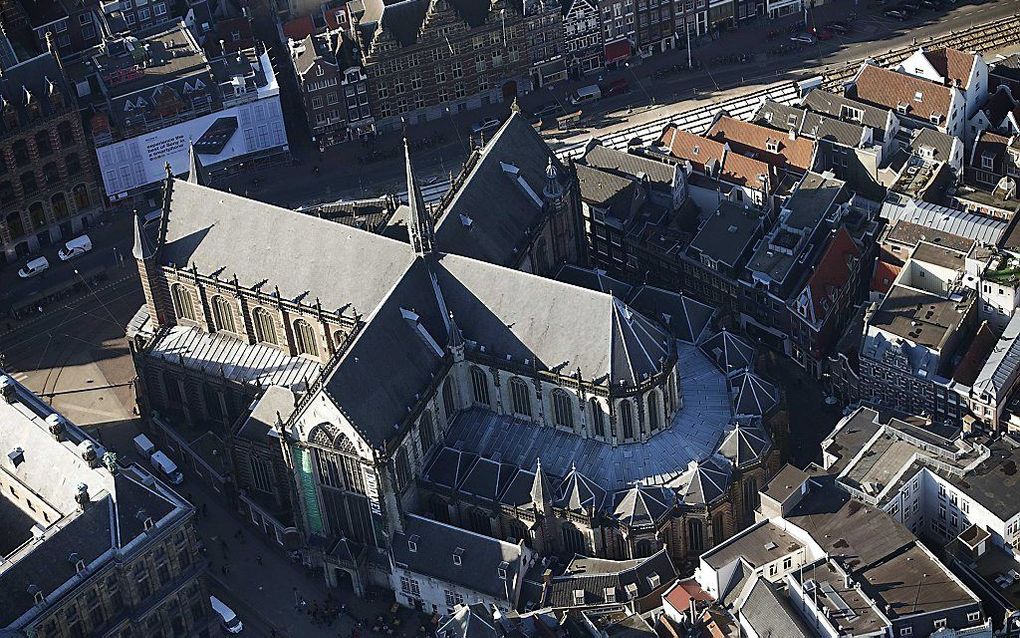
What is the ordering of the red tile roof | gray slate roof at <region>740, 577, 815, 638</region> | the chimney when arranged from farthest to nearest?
the chimney
the red tile roof
gray slate roof at <region>740, 577, 815, 638</region>

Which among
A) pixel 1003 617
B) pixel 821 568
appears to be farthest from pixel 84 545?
pixel 1003 617

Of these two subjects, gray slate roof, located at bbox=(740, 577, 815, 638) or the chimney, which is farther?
the chimney

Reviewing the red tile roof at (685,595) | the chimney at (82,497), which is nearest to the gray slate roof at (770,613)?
the red tile roof at (685,595)

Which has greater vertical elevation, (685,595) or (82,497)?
(82,497)

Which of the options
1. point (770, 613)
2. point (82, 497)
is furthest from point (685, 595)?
point (82, 497)

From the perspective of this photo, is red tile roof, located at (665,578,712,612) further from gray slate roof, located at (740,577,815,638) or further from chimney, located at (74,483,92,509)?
chimney, located at (74,483,92,509)

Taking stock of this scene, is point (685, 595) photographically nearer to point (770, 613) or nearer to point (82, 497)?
point (770, 613)

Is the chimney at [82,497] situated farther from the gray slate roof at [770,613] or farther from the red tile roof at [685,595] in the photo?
the gray slate roof at [770,613]

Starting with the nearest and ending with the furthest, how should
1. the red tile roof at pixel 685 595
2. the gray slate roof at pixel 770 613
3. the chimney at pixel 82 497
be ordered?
the gray slate roof at pixel 770 613, the red tile roof at pixel 685 595, the chimney at pixel 82 497

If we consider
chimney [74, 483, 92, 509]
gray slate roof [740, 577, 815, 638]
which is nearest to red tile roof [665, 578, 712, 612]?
gray slate roof [740, 577, 815, 638]

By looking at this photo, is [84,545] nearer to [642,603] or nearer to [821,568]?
[642,603]

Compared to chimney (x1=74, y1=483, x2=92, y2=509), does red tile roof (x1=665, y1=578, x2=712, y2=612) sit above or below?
below
